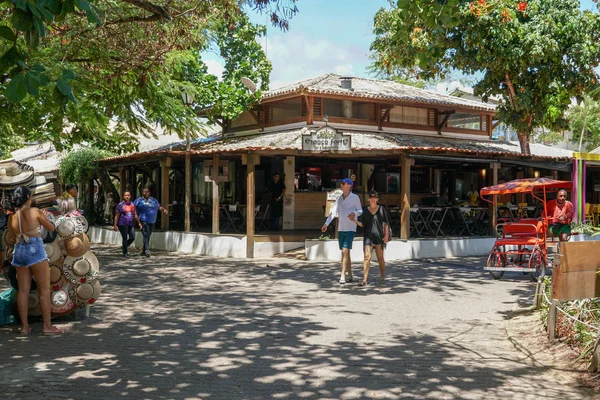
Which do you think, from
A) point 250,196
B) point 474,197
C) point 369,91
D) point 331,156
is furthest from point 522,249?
point 474,197

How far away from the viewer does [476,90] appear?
1850 centimetres

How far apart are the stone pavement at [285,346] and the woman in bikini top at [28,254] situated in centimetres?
33

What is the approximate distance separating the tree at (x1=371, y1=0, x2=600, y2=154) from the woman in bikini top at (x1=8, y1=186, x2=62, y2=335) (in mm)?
10609

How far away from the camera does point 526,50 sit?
16.4 metres

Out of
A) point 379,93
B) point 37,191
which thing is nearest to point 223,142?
point 379,93

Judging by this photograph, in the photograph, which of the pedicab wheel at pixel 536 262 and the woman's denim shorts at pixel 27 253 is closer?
the woman's denim shorts at pixel 27 253

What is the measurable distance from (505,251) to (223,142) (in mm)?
10860

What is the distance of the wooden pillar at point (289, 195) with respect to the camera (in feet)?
67.7

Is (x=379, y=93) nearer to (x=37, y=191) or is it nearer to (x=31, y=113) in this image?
(x=31, y=113)

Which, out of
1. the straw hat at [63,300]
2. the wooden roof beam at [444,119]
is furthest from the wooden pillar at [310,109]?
the straw hat at [63,300]

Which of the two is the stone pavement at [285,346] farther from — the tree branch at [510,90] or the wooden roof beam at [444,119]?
the wooden roof beam at [444,119]

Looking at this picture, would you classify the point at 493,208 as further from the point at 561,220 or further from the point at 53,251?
the point at 53,251

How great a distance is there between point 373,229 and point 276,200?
8661mm

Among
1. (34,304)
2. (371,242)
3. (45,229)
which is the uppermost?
(45,229)
